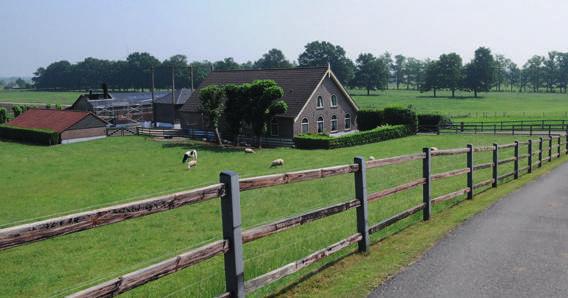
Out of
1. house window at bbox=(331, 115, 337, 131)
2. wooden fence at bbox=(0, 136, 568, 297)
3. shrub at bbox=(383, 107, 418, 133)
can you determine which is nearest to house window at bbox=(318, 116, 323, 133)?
house window at bbox=(331, 115, 337, 131)

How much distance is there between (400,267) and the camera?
679 centimetres

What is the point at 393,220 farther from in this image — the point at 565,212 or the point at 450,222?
the point at 565,212

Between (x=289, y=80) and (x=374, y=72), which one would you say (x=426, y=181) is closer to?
→ (x=289, y=80)

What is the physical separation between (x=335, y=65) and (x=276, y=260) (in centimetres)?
16393

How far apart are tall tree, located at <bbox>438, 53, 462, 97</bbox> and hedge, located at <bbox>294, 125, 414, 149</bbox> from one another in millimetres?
93981

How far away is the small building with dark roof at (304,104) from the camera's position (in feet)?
151

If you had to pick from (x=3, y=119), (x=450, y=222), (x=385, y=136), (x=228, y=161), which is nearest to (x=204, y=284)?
(x=450, y=222)

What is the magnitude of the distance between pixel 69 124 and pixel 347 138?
93.3 feet

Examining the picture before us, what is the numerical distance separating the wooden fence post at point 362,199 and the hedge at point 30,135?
46.0 metres

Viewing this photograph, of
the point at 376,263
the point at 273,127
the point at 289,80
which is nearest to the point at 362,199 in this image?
the point at 376,263

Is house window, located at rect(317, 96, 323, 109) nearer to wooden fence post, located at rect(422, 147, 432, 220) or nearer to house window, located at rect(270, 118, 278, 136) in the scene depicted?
house window, located at rect(270, 118, 278, 136)

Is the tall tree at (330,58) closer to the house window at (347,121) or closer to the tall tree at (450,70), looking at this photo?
the tall tree at (450,70)

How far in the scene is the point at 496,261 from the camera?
7035 millimetres

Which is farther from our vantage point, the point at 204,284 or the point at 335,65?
the point at 335,65
